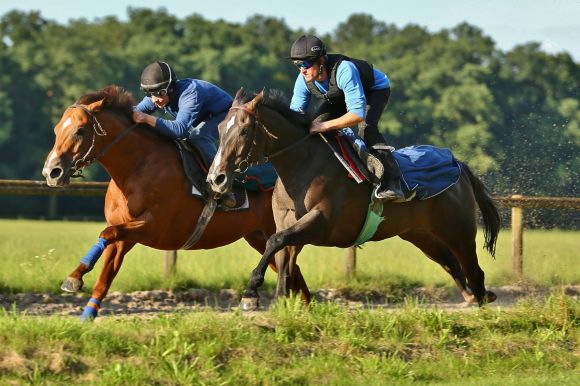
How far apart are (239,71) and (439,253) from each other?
170 ft

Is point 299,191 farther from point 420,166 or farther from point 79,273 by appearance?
point 79,273

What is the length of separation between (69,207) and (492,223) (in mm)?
41874

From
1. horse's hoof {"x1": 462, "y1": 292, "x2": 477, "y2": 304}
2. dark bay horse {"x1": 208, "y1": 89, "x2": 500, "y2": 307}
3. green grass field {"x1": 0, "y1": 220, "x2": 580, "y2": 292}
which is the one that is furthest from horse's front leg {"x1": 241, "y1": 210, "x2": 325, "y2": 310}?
green grass field {"x1": 0, "y1": 220, "x2": 580, "y2": 292}

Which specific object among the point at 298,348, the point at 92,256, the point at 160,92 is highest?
the point at 160,92

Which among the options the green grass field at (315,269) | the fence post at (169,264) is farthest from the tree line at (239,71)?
the fence post at (169,264)

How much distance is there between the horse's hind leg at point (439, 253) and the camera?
35.4ft

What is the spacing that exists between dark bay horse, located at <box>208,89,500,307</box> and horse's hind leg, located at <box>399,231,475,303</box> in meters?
0.23

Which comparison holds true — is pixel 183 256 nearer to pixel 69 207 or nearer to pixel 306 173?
pixel 306 173

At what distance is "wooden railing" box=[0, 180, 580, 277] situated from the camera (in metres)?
13.0

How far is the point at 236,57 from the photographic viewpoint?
2494 inches

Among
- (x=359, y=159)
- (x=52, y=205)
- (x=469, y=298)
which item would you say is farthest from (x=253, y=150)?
(x=52, y=205)

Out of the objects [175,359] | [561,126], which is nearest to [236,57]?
[561,126]

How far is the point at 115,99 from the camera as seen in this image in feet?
32.9

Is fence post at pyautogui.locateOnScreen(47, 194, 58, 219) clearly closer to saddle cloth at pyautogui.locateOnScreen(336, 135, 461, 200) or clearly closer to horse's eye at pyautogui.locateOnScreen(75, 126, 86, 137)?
saddle cloth at pyautogui.locateOnScreen(336, 135, 461, 200)
